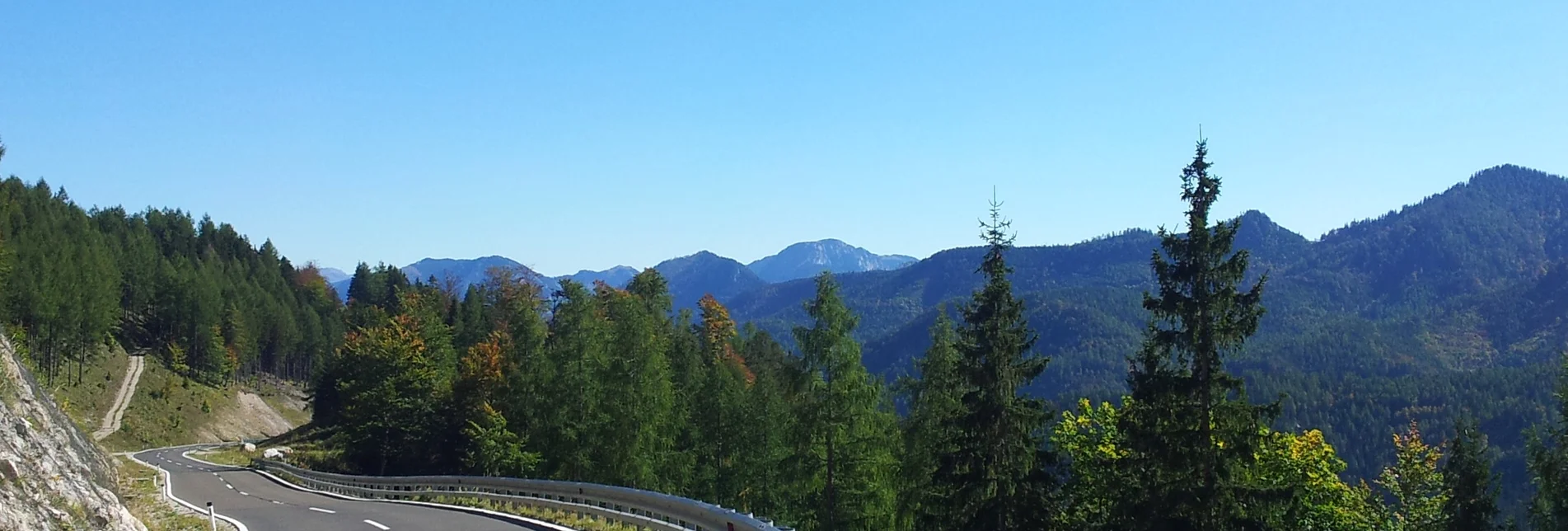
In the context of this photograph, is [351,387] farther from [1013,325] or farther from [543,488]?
[1013,325]

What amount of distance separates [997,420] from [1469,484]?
22192mm

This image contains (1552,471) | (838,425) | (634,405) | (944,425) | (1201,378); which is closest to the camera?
(1201,378)

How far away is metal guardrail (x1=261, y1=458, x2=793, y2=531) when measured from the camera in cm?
1628

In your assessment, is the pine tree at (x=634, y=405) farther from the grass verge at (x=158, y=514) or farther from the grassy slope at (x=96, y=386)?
the grassy slope at (x=96, y=386)

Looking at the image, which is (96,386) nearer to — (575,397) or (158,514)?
(575,397)

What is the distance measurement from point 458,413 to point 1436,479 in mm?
47534

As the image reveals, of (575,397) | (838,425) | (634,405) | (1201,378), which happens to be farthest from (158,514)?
(1201,378)

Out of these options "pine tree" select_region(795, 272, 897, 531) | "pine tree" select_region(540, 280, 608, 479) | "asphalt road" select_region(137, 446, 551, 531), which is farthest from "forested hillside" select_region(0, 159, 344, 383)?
"pine tree" select_region(795, 272, 897, 531)

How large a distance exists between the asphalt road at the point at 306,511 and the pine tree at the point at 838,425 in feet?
42.2

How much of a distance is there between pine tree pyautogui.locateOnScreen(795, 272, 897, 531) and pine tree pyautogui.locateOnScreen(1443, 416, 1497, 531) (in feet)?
68.5

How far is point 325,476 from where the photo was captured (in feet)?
144

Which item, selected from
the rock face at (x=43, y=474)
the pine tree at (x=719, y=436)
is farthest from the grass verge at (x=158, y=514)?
the pine tree at (x=719, y=436)

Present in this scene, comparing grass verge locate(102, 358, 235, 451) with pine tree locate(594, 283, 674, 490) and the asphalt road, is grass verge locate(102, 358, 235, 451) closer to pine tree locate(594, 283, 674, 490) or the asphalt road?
the asphalt road

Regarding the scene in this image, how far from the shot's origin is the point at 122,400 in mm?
80188
